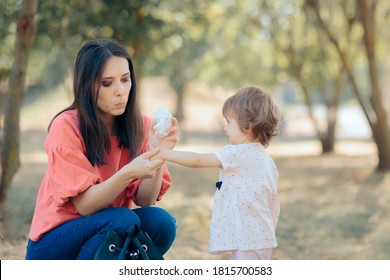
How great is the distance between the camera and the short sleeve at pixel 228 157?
4066mm

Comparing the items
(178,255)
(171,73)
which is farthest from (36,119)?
(178,255)

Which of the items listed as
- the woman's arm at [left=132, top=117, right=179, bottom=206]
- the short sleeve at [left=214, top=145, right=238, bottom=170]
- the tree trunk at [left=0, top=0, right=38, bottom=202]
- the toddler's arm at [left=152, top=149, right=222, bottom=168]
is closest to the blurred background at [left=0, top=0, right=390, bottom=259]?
the tree trunk at [left=0, top=0, right=38, bottom=202]

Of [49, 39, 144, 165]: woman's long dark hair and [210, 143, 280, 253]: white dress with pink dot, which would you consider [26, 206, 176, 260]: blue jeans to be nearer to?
[49, 39, 144, 165]: woman's long dark hair

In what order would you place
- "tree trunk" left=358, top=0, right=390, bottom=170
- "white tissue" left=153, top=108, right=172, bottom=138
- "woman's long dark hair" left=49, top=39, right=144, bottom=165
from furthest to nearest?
"tree trunk" left=358, top=0, right=390, bottom=170, "white tissue" left=153, top=108, right=172, bottom=138, "woman's long dark hair" left=49, top=39, right=144, bottom=165

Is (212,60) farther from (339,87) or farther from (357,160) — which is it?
(357,160)

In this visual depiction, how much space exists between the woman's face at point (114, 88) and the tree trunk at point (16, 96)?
3416mm

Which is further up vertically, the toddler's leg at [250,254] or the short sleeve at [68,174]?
the short sleeve at [68,174]

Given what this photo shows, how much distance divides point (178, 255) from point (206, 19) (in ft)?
46.6

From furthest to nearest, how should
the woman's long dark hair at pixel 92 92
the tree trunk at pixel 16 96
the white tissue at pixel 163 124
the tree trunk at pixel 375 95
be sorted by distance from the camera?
the tree trunk at pixel 375 95, the tree trunk at pixel 16 96, the white tissue at pixel 163 124, the woman's long dark hair at pixel 92 92

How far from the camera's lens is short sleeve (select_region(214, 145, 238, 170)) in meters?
4.07

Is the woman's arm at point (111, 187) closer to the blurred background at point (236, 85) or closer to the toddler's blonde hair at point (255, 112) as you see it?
the toddler's blonde hair at point (255, 112)

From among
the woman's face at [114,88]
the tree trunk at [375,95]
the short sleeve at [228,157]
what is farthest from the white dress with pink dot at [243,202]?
the tree trunk at [375,95]

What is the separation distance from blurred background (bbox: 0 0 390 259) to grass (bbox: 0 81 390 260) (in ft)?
0.07
